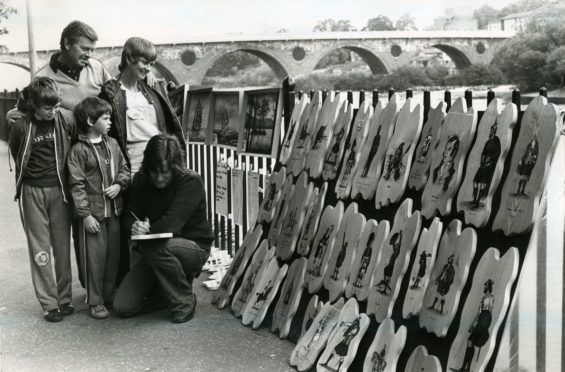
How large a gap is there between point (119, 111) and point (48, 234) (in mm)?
840

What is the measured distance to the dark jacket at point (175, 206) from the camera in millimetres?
3982

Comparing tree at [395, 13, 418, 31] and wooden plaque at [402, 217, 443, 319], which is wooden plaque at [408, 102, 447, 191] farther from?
tree at [395, 13, 418, 31]

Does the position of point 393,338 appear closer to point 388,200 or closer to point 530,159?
point 388,200

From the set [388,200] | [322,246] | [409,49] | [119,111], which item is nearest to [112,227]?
[119,111]

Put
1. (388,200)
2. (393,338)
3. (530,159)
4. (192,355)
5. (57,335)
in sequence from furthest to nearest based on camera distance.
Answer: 1. (57,335)
2. (192,355)
3. (388,200)
4. (393,338)
5. (530,159)

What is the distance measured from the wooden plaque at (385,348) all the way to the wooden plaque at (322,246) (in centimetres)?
63

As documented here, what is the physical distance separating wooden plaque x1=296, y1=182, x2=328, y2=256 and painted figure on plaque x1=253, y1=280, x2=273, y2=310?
26cm

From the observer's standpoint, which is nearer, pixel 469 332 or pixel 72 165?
pixel 469 332

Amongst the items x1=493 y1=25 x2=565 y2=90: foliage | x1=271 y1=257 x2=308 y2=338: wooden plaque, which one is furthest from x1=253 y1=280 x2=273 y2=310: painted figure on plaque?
x1=493 y1=25 x2=565 y2=90: foliage

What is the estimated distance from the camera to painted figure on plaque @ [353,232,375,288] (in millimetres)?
3186

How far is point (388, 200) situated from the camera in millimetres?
3150

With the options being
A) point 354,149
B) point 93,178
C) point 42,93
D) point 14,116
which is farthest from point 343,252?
point 14,116

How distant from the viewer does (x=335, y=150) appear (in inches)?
146

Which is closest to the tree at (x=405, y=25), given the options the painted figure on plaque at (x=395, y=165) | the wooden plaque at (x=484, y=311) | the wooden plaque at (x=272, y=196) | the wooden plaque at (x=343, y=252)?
the wooden plaque at (x=272, y=196)
